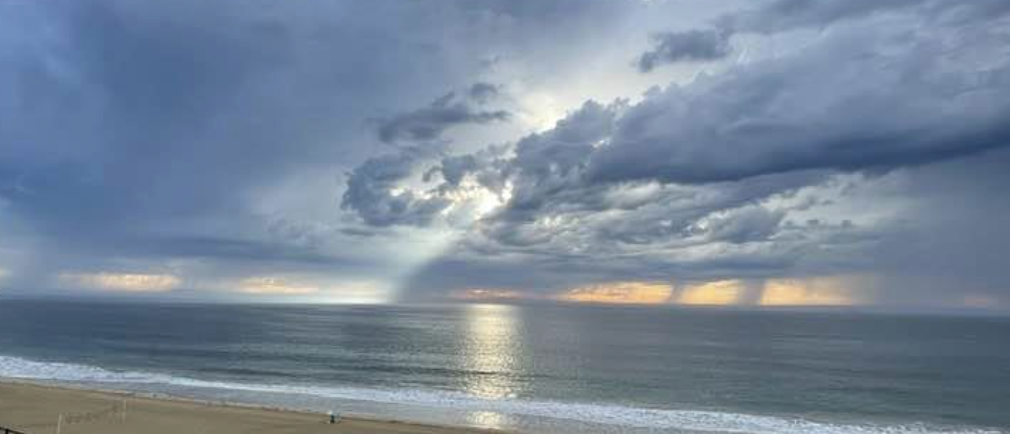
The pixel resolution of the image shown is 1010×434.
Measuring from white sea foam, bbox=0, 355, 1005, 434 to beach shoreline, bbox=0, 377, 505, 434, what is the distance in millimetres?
8831

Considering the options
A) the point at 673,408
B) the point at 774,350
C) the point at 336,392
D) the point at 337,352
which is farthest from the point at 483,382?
the point at 774,350

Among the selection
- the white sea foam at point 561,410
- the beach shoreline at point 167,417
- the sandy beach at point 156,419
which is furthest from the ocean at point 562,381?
the sandy beach at point 156,419

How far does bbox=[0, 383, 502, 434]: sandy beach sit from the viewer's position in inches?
1505

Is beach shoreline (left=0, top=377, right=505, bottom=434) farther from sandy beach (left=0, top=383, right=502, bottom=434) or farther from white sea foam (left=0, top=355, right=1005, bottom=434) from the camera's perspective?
white sea foam (left=0, top=355, right=1005, bottom=434)

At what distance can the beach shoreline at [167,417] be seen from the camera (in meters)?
38.4

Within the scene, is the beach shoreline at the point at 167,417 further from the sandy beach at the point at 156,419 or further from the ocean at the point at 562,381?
the ocean at the point at 562,381

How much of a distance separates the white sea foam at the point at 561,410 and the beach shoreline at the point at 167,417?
348 inches

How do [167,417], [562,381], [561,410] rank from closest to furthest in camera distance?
[167,417] → [561,410] → [562,381]

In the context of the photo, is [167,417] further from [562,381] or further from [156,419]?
[562,381]

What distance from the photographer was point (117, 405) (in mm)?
45656

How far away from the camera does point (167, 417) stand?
41.5 metres

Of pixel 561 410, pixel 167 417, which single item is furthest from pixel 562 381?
pixel 167 417

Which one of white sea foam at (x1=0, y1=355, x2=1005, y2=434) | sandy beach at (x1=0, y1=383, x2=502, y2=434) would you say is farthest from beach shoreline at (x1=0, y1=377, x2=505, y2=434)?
white sea foam at (x1=0, y1=355, x2=1005, y2=434)

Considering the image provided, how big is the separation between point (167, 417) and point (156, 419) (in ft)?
2.37
